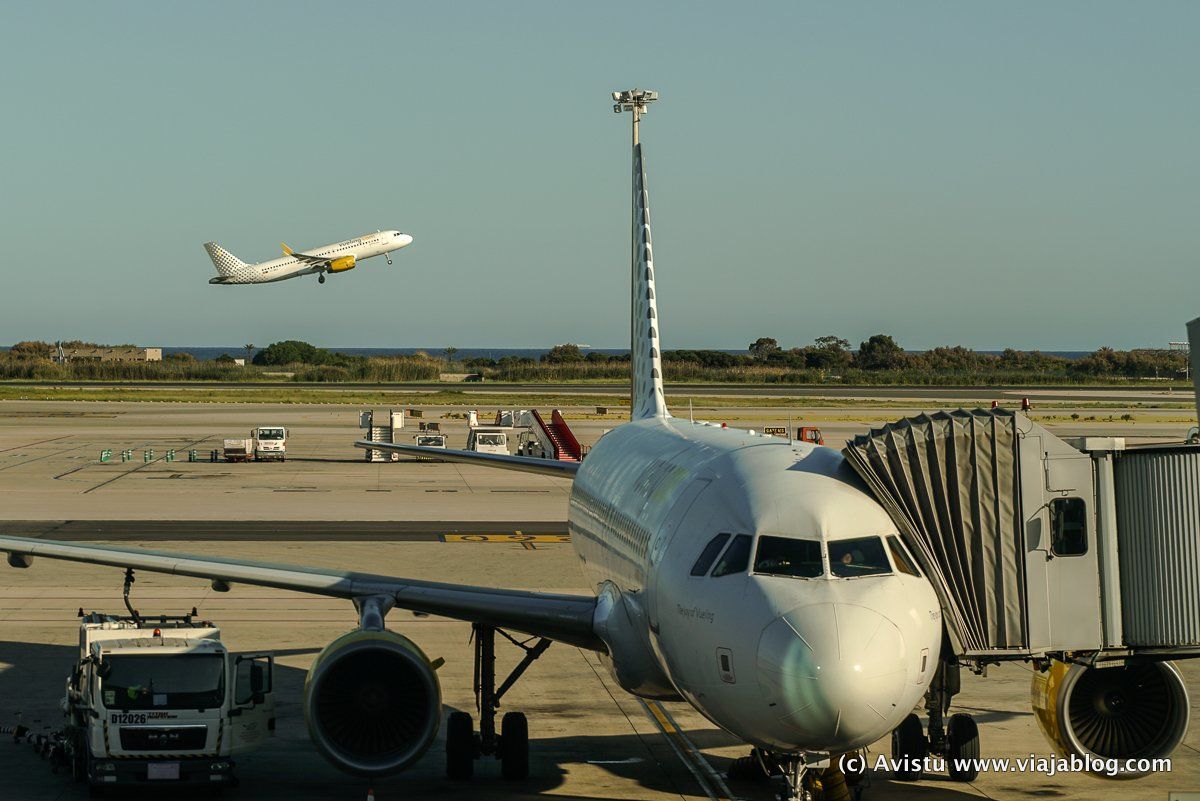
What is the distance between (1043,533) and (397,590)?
8.76m

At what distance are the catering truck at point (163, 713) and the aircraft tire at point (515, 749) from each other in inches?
134

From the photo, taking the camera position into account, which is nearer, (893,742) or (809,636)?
(809,636)

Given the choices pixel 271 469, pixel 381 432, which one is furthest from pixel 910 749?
pixel 381 432

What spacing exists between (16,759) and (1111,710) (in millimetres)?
15634

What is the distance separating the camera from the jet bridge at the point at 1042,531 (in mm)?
15156

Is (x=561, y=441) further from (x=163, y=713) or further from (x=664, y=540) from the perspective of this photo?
(x=664, y=540)

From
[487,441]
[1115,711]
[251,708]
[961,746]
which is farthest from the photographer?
[487,441]

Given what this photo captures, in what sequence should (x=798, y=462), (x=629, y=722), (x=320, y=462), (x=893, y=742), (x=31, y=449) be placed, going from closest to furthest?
(x=798, y=462) < (x=893, y=742) < (x=629, y=722) < (x=320, y=462) < (x=31, y=449)

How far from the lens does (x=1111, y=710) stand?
720 inches

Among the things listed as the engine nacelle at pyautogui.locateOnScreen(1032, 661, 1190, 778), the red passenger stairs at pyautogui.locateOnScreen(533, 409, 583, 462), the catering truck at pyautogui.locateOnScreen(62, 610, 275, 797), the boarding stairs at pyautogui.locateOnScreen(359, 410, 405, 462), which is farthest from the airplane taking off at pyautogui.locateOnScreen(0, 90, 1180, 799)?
the boarding stairs at pyautogui.locateOnScreen(359, 410, 405, 462)

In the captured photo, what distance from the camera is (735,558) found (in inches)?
551

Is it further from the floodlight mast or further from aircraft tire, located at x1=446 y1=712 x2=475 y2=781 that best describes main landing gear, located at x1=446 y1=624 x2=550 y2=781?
the floodlight mast

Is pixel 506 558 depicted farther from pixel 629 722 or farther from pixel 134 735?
pixel 134 735

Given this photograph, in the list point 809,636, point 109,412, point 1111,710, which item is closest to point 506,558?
point 1111,710
